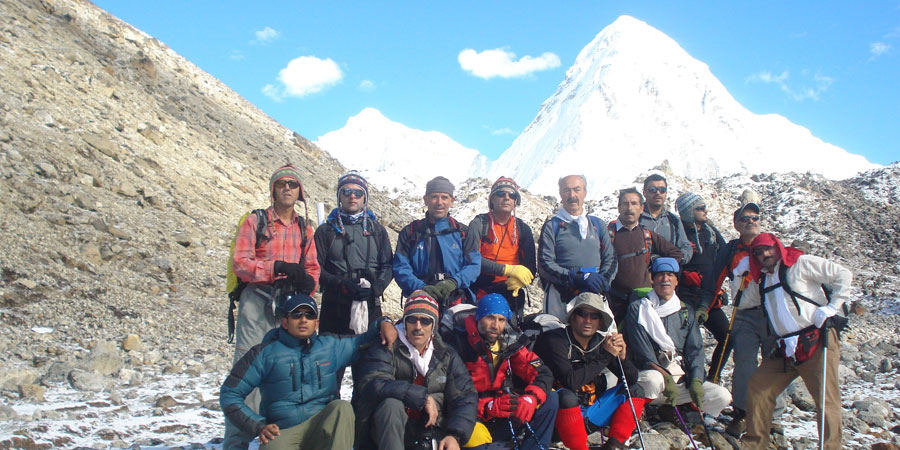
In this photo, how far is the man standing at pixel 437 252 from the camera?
17.0 feet

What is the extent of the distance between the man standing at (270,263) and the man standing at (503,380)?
4.57 ft

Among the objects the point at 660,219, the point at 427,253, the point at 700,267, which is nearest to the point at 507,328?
the point at 427,253

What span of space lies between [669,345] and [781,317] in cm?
95

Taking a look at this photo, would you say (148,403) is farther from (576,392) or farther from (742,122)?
(742,122)

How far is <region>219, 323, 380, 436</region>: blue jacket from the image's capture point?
391cm

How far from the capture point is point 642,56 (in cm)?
16500

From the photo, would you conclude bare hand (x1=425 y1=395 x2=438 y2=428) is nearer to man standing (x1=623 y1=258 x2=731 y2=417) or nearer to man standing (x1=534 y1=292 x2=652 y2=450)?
man standing (x1=534 y1=292 x2=652 y2=450)

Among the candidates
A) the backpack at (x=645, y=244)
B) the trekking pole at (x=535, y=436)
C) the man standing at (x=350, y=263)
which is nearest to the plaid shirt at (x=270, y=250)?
the man standing at (x=350, y=263)

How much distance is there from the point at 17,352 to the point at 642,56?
177 m

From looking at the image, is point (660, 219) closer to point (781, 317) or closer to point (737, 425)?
point (781, 317)

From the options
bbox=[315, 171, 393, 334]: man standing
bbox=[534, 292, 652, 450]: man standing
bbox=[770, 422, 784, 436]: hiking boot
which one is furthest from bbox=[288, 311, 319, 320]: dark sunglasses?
bbox=[770, 422, 784, 436]: hiking boot

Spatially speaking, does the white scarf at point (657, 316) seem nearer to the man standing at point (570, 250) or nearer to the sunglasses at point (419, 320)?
the man standing at point (570, 250)

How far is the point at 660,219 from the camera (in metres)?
6.09

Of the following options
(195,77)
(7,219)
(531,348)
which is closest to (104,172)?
(7,219)
